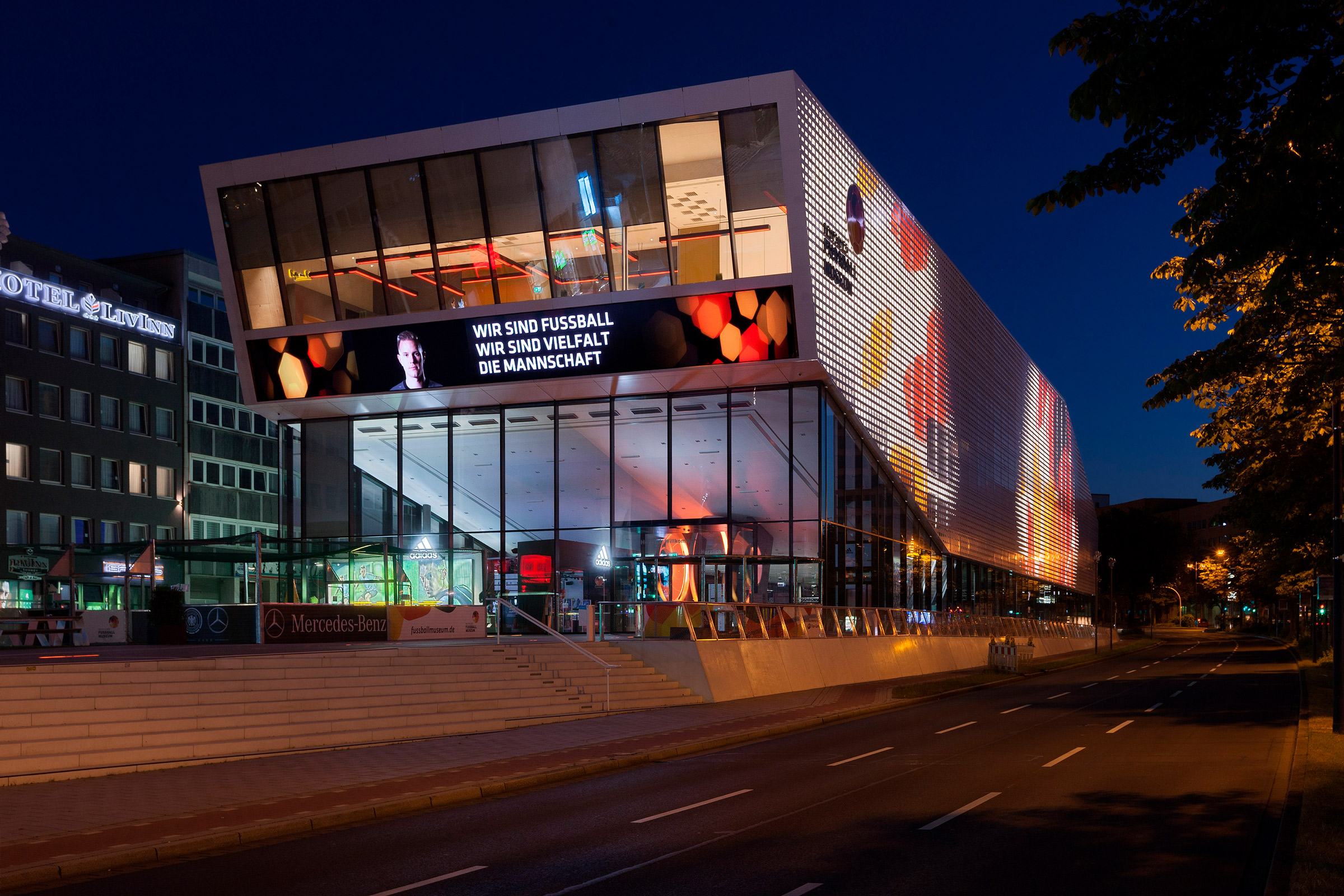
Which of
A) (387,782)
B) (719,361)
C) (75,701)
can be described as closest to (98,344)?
(719,361)

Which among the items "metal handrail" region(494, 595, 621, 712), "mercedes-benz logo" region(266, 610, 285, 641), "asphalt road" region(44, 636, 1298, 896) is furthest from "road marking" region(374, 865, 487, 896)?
"mercedes-benz logo" region(266, 610, 285, 641)

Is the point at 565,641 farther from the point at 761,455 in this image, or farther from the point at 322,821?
the point at 761,455

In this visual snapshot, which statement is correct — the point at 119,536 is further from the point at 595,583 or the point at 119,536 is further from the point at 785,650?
the point at 785,650

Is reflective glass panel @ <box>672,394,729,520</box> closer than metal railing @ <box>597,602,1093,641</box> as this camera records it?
No

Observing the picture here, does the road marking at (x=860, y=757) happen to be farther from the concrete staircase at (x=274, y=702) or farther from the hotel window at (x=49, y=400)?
the hotel window at (x=49, y=400)

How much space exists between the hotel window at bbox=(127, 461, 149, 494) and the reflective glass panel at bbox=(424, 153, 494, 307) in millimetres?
34742

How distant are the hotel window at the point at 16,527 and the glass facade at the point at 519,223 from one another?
84.3ft

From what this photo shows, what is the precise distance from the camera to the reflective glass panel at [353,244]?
35.1 meters

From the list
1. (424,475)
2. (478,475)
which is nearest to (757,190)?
(478,475)

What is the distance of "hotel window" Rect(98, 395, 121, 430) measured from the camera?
200 ft

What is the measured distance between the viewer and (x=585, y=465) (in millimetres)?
37438

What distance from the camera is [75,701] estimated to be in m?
16.9

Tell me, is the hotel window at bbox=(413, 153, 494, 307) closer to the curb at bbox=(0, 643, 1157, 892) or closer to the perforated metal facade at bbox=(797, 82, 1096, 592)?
the perforated metal facade at bbox=(797, 82, 1096, 592)

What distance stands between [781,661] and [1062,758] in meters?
14.3
